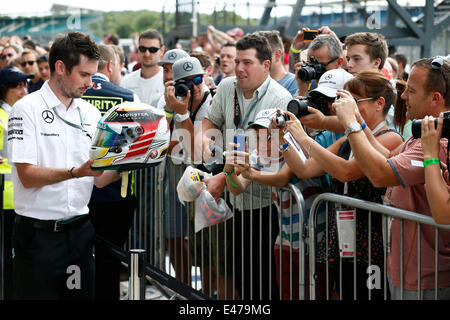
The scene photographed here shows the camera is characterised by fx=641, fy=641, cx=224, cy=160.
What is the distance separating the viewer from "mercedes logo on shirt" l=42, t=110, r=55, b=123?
406 centimetres

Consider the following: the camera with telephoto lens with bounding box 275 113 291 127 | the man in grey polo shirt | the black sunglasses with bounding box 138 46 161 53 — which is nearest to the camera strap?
the man in grey polo shirt

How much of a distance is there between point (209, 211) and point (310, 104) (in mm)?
1053

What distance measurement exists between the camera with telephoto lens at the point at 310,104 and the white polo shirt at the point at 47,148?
137cm

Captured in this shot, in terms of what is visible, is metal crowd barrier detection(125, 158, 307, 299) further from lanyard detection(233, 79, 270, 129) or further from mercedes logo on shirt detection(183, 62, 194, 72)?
mercedes logo on shirt detection(183, 62, 194, 72)

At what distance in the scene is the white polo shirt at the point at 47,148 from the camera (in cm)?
399

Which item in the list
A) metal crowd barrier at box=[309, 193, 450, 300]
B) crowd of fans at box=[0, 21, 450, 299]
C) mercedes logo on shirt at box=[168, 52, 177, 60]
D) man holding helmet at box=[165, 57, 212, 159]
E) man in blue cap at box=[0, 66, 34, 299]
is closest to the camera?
metal crowd barrier at box=[309, 193, 450, 300]

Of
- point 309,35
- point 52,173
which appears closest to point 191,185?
point 52,173

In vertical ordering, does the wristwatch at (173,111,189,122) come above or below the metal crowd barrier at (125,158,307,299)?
above

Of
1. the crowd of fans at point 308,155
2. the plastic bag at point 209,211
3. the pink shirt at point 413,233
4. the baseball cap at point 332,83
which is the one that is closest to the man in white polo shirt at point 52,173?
the crowd of fans at point 308,155

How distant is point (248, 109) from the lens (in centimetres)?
496

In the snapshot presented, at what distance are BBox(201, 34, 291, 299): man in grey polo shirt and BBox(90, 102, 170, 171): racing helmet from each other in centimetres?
86

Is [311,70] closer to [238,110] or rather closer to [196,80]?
[238,110]

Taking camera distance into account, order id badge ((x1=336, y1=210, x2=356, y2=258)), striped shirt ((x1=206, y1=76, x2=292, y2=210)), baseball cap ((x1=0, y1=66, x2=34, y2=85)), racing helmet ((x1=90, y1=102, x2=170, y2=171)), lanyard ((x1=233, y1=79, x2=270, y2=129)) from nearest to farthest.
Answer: id badge ((x1=336, y1=210, x2=356, y2=258)), racing helmet ((x1=90, y1=102, x2=170, y2=171)), striped shirt ((x1=206, y1=76, x2=292, y2=210)), lanyard ((x1=233, y1=79, x2=270, y2=129)), baseball cap ((x1=0, y1=66, x2=34, y2=85))
